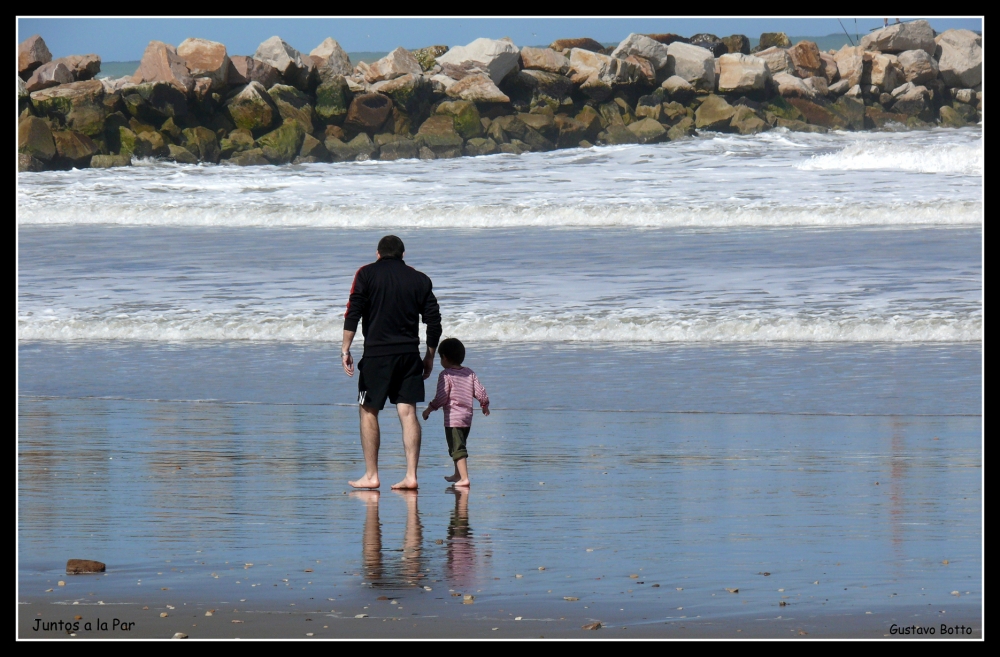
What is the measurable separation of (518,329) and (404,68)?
23987 millimetres

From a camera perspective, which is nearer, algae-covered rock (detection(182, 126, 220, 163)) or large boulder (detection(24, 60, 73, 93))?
algae-covered rock (detection(182, 126, 220, 163))

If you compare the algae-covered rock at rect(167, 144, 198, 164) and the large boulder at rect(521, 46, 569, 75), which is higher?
the large boulder at rect(521, 46, 569, 75)

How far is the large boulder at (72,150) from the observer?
29766mm

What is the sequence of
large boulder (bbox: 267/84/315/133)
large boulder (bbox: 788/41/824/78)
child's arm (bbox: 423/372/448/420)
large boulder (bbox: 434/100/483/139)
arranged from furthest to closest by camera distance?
1. large boulder (bbox: 788/41/824/78)
2. large boulder (bbox: 434/100/483/139)
3. large boulder (bbox: 267/84/315/133)
4. child's arm (bbox: 423/372/448/420)

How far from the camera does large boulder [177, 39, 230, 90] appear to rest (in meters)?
32.2

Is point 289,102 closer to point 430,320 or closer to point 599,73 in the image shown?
point 599,73

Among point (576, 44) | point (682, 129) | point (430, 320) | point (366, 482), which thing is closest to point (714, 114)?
point (682, 129)

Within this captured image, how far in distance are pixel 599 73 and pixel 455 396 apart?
29.8m

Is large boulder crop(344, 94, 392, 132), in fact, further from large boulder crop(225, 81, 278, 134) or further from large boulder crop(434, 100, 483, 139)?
large boulder crop(225, 81, 278, 134)

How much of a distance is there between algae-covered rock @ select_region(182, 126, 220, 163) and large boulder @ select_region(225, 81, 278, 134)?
916 millimetres

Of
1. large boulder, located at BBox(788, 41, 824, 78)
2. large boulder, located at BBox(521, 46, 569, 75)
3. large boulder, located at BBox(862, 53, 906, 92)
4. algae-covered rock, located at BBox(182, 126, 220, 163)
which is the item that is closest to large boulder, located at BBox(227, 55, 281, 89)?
algae-covered rock, located at BBox(182, 126, 220, 163)

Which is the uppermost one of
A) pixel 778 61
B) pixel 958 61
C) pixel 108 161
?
pixel 958 61

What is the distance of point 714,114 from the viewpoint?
3603 cm

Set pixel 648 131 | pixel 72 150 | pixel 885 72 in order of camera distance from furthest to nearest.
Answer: pixel 885 72 → pixel 648 131 → pixel 72 150
